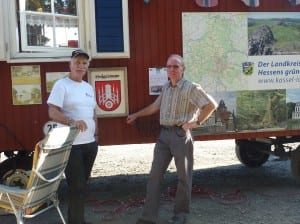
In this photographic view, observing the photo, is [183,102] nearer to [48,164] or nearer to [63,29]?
[48,164]

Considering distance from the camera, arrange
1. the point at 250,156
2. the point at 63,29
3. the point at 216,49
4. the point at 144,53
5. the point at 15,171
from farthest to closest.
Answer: the point at 250,156 < the point at 216,49 < the point at 144,53 < the point at 63,29 < the point at 15,171

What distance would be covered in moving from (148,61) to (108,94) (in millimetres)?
603

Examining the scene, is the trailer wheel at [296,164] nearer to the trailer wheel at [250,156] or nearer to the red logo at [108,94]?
the trailer wheel at [250,156]

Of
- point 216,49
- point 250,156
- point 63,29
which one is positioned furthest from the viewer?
point 250,156

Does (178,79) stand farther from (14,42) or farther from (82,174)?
(14,42)

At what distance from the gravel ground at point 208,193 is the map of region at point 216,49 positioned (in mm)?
1388

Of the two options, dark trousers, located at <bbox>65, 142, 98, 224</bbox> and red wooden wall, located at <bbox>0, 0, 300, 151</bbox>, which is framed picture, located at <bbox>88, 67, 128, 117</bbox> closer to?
red wooden wall, located at <bbox>0, 0, 300, 151</bbox>

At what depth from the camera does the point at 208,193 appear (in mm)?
6477

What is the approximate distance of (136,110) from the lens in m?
5.85

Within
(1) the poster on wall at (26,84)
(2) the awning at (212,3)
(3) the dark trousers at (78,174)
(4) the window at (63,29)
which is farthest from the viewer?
(2) the awning at (212,3)

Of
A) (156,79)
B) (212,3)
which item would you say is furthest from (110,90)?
(212,3)

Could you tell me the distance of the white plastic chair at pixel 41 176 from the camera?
4.00 metres

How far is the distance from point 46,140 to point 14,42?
179cm

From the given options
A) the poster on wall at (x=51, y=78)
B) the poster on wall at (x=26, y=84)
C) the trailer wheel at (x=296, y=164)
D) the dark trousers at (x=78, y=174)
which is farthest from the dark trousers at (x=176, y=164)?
the trailer wheel at (x=296, y=164)
